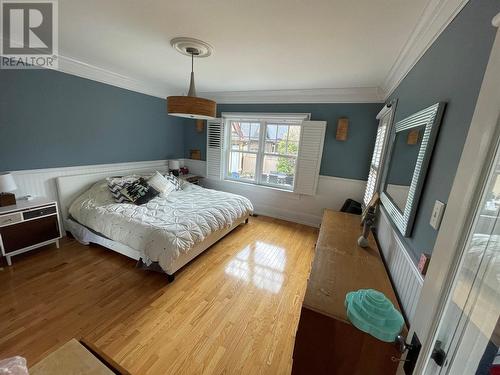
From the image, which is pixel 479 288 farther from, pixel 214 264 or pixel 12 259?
pixel 12 259

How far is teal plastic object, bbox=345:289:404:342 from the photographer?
0.94m

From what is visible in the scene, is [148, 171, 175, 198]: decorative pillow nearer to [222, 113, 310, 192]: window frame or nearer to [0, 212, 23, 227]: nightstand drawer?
[222, 113, 310, 192]: window frame

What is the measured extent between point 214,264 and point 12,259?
2293mm

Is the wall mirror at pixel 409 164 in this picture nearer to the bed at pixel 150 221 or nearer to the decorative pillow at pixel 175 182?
the bed at pixel 150 221

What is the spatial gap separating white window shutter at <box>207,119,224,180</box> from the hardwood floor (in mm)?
2272

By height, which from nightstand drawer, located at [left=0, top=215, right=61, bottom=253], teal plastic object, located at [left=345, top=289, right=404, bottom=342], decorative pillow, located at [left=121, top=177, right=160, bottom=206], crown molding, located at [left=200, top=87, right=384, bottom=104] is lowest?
nightstand drawer, located at [left=0, top=215, right=61, bottom=253]

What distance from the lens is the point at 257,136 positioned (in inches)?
168

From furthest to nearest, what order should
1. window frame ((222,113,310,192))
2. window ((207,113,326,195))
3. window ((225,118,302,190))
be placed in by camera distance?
1. window ((225,118,302,190))
2. window frame ((222,113,310,192))
3. window ((207,113,326,195))

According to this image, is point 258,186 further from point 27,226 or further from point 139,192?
point 27,226

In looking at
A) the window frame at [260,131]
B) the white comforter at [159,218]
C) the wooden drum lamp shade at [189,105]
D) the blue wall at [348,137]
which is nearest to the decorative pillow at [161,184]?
the white comforter at [159,218]

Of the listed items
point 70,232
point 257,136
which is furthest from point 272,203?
point 70,232

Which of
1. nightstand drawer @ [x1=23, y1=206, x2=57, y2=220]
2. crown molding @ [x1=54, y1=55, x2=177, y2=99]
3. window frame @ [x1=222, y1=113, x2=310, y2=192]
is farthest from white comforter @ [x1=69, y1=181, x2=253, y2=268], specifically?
crown molding @ [x1=54, y1=55, x2=177, y2=99]

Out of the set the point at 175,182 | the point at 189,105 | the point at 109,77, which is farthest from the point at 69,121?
the point at 189,105

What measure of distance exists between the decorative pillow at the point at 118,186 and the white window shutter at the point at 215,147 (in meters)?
1.77
